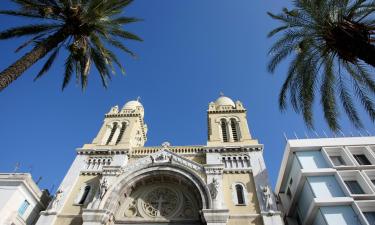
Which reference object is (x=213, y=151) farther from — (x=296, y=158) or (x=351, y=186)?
(x=351, y=186)

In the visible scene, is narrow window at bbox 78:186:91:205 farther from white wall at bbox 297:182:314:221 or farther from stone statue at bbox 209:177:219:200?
white wall at bbox 297:182:314:221

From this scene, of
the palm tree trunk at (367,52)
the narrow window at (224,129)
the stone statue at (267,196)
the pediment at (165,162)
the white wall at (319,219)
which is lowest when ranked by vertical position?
the white wall at (319,219)

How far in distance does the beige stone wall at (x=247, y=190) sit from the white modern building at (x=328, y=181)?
139 inches

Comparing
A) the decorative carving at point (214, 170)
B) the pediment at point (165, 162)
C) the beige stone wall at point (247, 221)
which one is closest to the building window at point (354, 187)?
the beige stone wall at point (247, 221)

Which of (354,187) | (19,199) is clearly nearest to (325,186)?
(354,187)

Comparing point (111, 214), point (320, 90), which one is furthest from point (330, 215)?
point (111, 214)

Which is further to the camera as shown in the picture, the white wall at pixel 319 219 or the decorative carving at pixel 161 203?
the decorative carving at pixel 161 203

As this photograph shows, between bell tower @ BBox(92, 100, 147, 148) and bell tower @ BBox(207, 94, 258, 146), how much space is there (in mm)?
8391

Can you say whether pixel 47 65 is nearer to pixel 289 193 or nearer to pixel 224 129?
pixel 224 129

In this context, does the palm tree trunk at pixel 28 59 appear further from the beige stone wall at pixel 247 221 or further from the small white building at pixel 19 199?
the beige stone wall at pixel 247 221

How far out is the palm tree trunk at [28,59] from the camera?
31.2ft

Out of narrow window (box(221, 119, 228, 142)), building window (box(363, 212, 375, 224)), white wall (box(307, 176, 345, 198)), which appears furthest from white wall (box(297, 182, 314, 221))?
narrow window (box(221, 119, 228, 142))

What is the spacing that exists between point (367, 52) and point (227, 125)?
56.7ft

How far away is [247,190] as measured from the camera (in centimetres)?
1912
